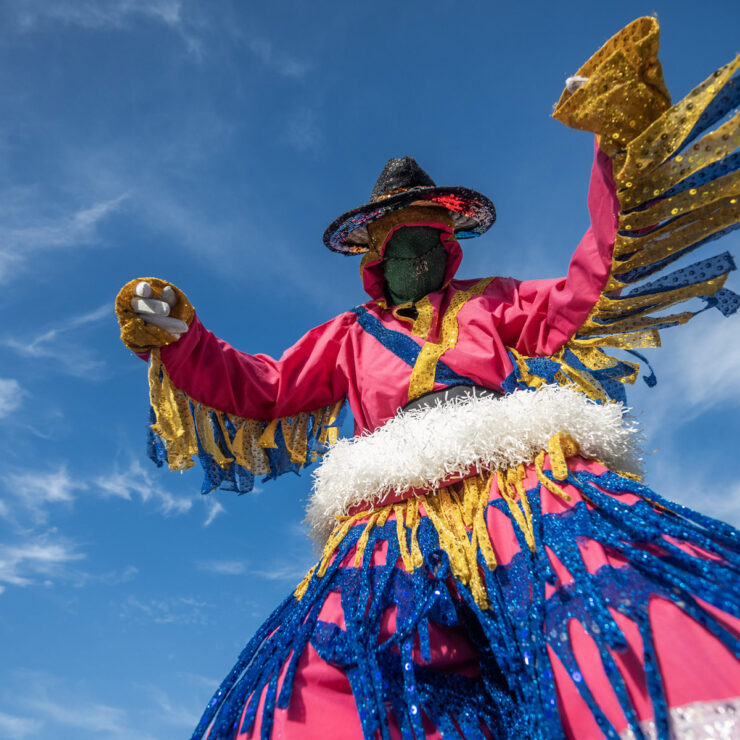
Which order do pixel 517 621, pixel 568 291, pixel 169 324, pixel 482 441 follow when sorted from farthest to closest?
1. pixel 169 324
2. pixel 568 291
3. pixel 482 441
4. pixel 517 621

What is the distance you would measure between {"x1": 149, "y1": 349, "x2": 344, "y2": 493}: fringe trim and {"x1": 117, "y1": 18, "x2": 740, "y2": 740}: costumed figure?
0.06 feet

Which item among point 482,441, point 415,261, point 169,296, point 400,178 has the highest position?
point 400,178

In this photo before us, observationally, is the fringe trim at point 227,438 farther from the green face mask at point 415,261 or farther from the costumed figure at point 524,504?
the green face mask at point 415,261

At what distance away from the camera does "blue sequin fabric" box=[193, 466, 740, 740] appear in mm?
1590

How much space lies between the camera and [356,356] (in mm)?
2977

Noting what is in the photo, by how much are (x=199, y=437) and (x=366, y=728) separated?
157 centimetres

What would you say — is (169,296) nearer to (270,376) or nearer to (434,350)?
(270,376)

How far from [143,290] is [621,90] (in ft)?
5.85

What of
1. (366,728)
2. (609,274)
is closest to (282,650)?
(366,728)

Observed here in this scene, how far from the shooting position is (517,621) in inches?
69.4

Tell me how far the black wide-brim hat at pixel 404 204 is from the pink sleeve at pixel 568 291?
1.56 feet

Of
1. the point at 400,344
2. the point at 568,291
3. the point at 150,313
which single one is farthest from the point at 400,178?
the point at 150,313

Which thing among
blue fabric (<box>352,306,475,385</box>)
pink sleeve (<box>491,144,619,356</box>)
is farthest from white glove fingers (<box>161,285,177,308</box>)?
pink sleeve (<box>491,144,619,356</box>)

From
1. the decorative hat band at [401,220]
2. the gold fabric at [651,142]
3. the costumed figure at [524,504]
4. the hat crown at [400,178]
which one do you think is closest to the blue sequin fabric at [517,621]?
the costumed figure at [524,504]
